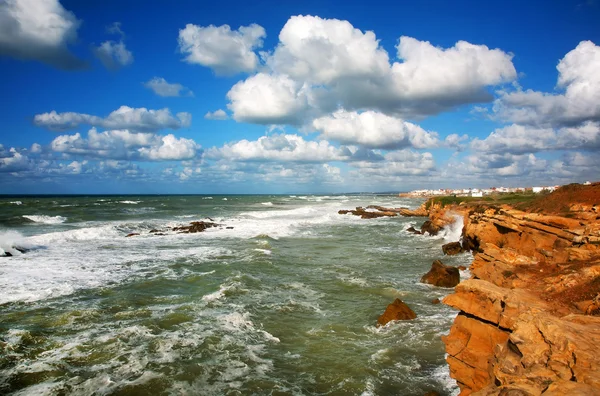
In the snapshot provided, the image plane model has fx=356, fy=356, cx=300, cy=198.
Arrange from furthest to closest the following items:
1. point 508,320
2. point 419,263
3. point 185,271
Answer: point 419,263
point 185,271
point 508,320

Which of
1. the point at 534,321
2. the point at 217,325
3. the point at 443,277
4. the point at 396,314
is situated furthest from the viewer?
the point at 443,277

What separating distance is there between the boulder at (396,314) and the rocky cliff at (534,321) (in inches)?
117

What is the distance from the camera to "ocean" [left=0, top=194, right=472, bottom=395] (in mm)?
9820

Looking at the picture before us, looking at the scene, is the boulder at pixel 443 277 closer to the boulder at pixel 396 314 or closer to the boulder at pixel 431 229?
the boulder at pixel 396 314

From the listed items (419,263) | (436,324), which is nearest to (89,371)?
(436,324)

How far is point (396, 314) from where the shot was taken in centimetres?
1379

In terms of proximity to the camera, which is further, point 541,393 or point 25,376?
point 25,376

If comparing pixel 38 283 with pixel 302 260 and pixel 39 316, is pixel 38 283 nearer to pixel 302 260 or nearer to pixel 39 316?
pixel 39 316

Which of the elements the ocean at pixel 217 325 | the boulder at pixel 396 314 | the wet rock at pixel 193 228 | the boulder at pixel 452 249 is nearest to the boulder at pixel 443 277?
the ocean at pixel 217 325

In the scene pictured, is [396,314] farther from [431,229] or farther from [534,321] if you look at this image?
[431,229]

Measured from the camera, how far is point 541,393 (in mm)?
4824

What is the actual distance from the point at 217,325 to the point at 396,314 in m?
6.91

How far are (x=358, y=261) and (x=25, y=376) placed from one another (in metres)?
19.0

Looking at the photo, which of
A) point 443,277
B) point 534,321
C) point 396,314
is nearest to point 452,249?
point 443,277
